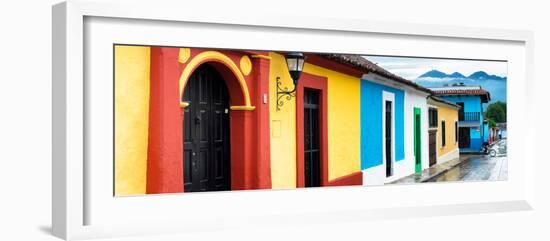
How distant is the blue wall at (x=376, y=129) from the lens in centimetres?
991

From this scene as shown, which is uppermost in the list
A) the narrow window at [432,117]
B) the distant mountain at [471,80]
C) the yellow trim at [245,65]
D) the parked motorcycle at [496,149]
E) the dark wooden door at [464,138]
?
the yellow trim at [245,65]

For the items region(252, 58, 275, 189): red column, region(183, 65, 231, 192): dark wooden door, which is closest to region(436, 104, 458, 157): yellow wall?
region(252, 58, 275, 189): red column

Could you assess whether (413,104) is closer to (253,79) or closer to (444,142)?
(444,142)

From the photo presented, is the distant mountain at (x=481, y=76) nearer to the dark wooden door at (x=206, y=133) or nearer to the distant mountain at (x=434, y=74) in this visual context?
the distant mountain at (x=434, y=74)

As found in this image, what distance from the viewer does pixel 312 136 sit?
9719 mm

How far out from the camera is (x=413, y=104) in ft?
33.0

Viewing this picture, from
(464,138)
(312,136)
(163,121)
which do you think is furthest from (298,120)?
(464,138)

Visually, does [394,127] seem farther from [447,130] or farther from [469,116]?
[469,116]

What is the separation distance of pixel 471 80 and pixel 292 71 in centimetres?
246

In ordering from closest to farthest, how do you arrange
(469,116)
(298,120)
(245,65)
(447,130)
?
1. (245,65)
2. (298,120)
3. (447,130)
4. (469,116)

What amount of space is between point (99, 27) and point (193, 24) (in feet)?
3.31

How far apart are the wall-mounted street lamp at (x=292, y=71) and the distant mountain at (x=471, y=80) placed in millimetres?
1604

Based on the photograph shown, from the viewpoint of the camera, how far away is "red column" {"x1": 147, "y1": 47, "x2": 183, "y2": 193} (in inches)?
316

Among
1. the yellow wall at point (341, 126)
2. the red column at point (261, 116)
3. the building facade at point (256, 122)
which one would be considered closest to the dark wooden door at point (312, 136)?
the building facade at point (256, 122)
